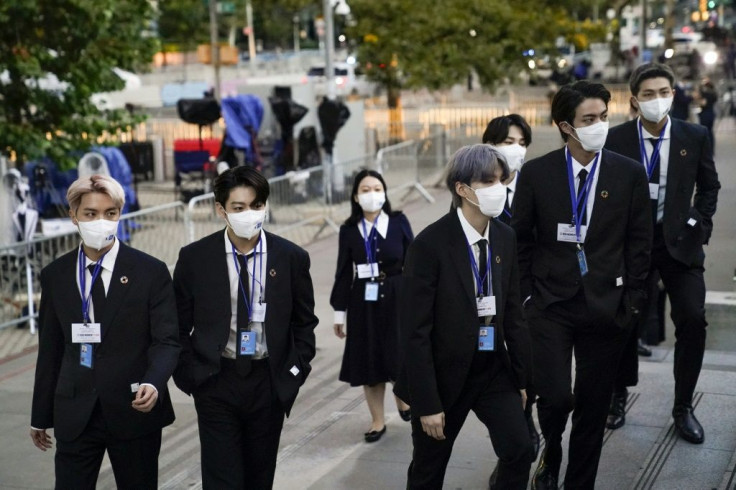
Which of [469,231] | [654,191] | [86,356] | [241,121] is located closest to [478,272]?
[469,231]

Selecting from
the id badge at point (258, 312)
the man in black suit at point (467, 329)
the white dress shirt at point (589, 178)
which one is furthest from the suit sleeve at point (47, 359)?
the white dress shirt at point (589, 178)

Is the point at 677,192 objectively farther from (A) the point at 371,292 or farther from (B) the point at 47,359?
(B) the point at 47,359

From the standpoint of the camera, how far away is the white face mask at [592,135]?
5.97 meters

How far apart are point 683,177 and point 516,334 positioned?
6.64 ft

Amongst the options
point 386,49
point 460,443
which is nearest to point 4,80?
point 460,443

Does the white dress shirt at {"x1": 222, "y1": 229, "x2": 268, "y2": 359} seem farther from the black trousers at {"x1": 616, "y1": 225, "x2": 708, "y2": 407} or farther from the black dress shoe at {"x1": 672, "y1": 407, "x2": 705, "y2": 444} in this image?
the black dress shoe at {"x1": 672, "y1": 407, "x2": 705, "y2": 444}

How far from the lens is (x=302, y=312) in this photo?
567 cm

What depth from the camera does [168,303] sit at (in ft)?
17.7

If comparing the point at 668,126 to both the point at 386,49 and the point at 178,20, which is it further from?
the point at 178,20

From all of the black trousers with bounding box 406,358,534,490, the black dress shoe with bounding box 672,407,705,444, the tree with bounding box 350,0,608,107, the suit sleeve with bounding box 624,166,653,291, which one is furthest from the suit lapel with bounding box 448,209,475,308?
the tree with bounding box 350,0,608,107

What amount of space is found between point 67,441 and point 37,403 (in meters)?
0.24

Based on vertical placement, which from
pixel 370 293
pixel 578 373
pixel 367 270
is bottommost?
pixel 578 373

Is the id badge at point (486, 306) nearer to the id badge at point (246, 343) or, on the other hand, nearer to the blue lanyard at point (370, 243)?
the id badge at point (246, 343)

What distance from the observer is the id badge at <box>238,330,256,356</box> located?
5.47 metres
